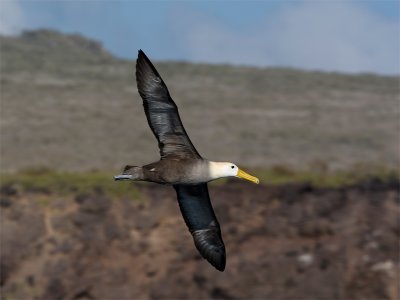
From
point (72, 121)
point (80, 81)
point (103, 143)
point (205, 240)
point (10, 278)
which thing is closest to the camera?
point (205, 240)

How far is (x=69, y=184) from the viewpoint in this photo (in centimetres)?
2905

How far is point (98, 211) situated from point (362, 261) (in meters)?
6.58

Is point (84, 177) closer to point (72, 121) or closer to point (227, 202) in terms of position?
point (227, 202)

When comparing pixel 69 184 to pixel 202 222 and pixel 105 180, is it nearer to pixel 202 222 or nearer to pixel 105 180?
pixel 105 180

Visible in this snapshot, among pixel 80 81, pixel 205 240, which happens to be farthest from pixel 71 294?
pixel 80 81

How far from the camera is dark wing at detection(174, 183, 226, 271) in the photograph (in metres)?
16.5

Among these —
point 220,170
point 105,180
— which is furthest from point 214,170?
point 105,180

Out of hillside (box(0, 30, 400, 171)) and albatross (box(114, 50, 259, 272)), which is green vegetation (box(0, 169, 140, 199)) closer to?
hillside (box(0, 30, 400, 171))

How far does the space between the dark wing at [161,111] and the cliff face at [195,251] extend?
13.7 metres

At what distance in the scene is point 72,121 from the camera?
45750mm

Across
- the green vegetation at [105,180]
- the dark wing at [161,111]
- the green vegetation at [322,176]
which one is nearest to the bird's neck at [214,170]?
the dark wing at [161,111]

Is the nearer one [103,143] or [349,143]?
[103,143]

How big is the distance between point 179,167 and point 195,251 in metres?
14.3

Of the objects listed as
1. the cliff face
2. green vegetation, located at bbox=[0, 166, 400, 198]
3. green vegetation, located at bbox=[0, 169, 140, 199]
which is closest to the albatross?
the cliff face
